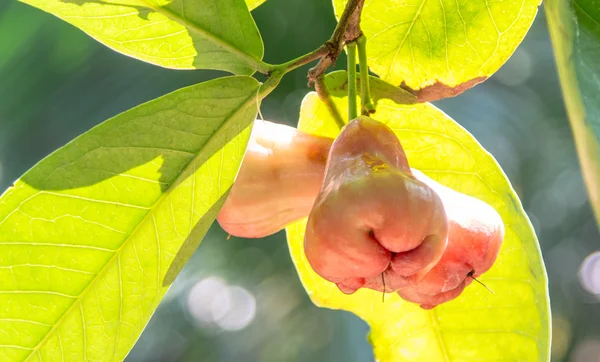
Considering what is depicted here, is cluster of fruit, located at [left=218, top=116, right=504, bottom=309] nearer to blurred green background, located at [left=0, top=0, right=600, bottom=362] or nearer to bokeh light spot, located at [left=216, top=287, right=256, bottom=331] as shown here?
blurred green background, located at [left=0, top=0, right=600, bottom=362]

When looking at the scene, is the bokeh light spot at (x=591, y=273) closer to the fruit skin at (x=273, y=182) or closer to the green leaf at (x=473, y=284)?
the green leaf at (x=473, y=284)

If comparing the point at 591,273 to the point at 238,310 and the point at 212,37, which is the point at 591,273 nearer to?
the point at 238,310

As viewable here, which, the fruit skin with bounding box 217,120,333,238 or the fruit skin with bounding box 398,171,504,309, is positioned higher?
the fruit skin with bounding box 217,120,333,238

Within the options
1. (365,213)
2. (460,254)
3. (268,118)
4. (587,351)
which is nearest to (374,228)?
(365,213)

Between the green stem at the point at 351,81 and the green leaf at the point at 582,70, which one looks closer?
the green leaf at the point at 582,70

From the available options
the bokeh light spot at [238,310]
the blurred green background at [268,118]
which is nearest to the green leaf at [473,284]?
the blurred green background at [268,118]

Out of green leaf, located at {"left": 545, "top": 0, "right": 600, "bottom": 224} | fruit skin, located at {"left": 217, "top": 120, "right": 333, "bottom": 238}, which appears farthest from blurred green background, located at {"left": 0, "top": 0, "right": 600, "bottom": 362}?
green leaf, located at {"left": 545, "top": 0, "right": 600, "bottom": 224}
